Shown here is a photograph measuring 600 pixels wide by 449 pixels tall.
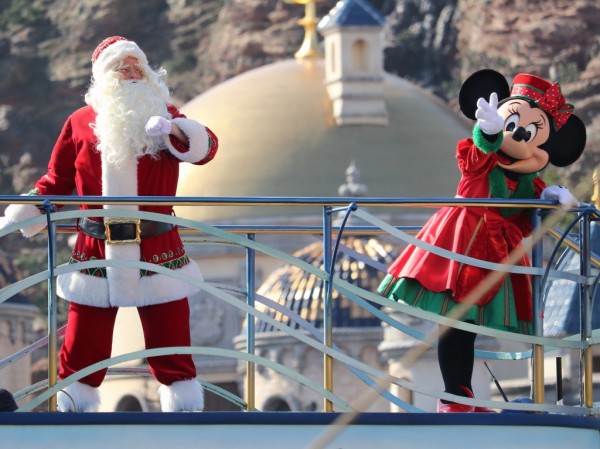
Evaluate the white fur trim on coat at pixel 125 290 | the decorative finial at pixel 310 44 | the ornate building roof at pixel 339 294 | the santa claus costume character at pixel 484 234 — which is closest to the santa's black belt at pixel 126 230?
the white fur trim on coat at pixel 125 290

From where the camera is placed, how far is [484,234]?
26.6 feet

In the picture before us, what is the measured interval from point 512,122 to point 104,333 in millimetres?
1661

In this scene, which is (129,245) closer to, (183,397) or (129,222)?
(129,222)

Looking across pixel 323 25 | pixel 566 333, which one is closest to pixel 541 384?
pixel 566 333

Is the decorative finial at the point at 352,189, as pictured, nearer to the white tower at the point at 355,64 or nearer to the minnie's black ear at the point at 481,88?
the white tower at the point at 355,64

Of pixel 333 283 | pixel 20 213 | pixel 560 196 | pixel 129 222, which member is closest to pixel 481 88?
pixel 560 196

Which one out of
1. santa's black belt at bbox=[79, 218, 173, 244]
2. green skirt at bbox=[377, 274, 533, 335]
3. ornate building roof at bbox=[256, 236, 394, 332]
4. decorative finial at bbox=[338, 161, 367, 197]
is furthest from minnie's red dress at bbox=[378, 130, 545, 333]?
decorative finial at bbox=[338, 161, 367, 197]

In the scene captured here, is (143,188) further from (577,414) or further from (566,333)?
(566,333)

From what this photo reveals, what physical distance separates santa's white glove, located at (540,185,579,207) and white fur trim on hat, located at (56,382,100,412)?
1705mm

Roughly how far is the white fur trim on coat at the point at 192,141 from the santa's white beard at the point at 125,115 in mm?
82

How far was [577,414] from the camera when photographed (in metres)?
7.78

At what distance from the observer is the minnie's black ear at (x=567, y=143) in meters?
8.48

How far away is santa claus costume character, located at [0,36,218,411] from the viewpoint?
793 cm

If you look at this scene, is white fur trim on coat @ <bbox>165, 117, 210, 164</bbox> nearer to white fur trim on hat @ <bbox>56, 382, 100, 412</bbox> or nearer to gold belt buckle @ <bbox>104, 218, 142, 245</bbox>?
gold belt buckle @ <bbox>104, 218, 142, 245</bbox>
